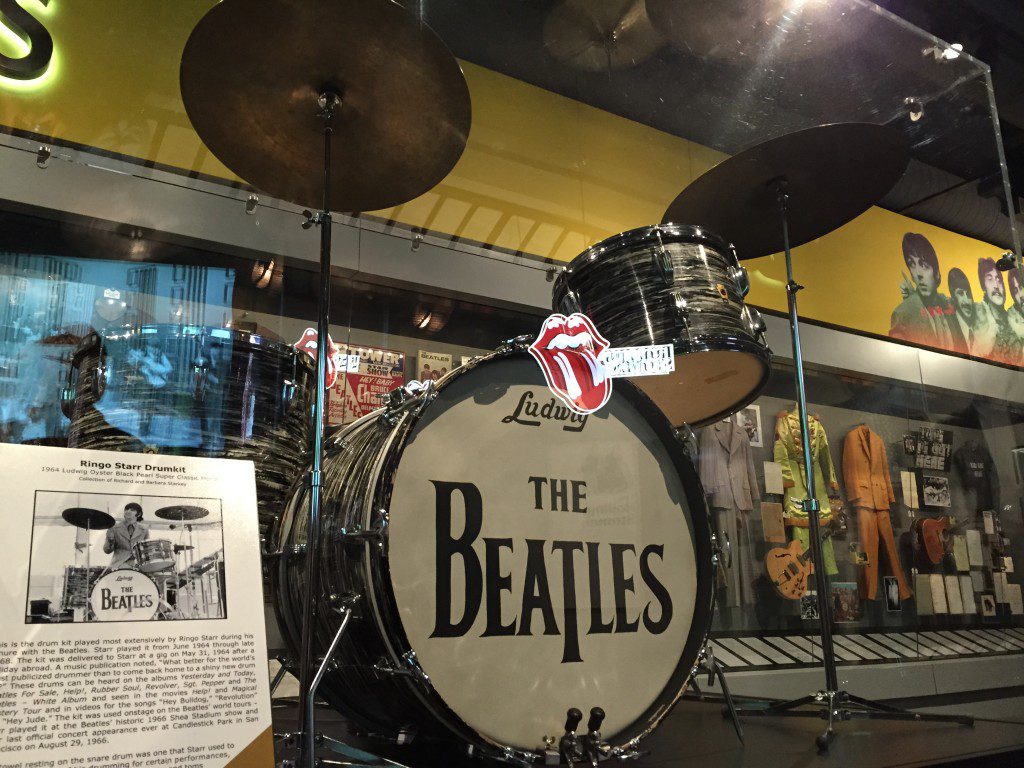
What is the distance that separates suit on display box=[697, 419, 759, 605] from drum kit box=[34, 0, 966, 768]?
38.8 inches

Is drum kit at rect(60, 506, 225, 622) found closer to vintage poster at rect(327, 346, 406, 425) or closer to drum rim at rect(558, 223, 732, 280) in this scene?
drum rim at rect(558, 223, 732, 280)

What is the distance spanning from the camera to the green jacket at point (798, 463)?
2.82m

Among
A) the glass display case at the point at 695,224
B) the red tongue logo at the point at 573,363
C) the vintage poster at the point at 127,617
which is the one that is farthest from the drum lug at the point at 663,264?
the vintage poster at the point at 127,617

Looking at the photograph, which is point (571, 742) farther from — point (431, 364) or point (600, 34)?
point (600, 34)

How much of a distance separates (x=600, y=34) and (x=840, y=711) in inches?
84.2

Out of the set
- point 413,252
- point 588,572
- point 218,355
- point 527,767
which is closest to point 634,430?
point 588,572

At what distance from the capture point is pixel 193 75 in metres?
1.60

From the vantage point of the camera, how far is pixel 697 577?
64.8 inches

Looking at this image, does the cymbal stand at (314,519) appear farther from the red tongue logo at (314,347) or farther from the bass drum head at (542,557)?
the red tongue logo at (314,347)

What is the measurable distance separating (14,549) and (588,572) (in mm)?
965

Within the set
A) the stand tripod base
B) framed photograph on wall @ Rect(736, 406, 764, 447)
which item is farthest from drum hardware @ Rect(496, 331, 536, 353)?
framed photograph on wall @ Rect(736, 406, 764, 447)

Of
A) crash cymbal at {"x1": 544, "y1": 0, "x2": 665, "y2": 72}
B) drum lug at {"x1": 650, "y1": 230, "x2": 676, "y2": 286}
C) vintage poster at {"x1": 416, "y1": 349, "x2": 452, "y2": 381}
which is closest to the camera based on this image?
drum lug at {"x1": 650, "y1": 230, "x2": 676, "y2": 286}

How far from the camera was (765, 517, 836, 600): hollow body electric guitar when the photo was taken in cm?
295

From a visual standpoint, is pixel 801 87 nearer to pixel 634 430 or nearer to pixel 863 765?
pixel 634 430
